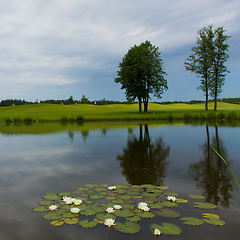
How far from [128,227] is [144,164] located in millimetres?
3866

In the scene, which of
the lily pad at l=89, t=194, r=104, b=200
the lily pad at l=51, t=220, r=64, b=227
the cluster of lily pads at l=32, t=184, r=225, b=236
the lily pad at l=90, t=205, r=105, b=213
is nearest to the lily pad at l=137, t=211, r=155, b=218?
the cluster of lily pads at l=32, t=184, r=225, b=236

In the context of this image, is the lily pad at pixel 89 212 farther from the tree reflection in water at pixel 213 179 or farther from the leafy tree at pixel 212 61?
the leafy tree at pixel 212 61

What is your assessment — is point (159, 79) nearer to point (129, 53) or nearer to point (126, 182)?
point (129, 53)

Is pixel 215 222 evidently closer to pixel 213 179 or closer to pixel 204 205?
pixel 204 205

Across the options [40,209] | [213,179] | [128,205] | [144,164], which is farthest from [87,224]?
[144,164]

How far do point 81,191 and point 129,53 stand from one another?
4246cm

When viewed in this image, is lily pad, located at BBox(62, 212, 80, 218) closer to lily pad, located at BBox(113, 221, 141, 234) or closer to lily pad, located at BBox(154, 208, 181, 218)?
lily pad, located at BBox(113, 221, 141, 234)

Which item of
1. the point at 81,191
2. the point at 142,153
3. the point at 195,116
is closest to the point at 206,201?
the point at 81,191

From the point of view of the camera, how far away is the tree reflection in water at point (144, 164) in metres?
5.71

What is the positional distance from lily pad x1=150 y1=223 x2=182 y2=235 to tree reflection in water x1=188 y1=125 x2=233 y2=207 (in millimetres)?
1212

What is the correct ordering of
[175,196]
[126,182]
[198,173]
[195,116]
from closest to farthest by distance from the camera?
[175,196] < [126,182] < [198,173] < [195,116]

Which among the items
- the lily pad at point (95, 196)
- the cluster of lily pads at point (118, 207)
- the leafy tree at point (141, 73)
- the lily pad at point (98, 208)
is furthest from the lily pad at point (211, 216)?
the leafy tree at point (141, 73)

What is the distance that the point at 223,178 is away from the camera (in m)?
5.60

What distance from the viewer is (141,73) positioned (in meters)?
43.6
